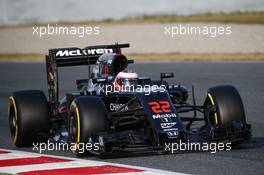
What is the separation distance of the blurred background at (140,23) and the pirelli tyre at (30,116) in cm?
1687

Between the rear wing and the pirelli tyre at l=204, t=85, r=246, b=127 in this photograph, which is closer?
the pirelli tyre at l=204, t=85, r=246, b=127

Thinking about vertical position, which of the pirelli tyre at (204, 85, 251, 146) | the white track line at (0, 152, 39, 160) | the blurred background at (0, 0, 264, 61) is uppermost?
the blurred background at (0, 0, 264, 61)

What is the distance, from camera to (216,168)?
363 inches

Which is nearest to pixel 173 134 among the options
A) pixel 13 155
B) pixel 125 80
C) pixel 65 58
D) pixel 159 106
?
pixel 159 106

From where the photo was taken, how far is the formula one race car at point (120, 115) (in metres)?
10.2

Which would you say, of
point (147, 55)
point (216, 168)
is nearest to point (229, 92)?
point (216, 168)

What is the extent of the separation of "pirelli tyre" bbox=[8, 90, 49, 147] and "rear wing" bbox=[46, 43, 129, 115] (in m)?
0.96

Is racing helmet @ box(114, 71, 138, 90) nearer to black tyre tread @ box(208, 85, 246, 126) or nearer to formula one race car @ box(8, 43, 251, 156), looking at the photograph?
formula one race car @ box(8, 43, 251, 156)

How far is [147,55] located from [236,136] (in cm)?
2024

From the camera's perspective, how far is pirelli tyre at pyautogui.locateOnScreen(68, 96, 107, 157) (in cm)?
1017

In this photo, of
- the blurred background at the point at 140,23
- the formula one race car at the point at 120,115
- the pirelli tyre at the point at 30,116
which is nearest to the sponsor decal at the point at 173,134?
the formula one race car at the point at 120,115

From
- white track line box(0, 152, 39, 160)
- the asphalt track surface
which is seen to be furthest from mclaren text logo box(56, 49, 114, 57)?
white track line box(0, 152, 39, 160)

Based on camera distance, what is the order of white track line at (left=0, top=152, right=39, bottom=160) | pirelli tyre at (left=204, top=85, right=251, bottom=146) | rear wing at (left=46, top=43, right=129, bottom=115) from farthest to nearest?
rear wing at (left=46, top=43, right=129, bottom=115) → white track line at (left=0, top=152, right=39, bottom=160) → pirelli tyre at (left=204, top=85, right=251, bottom=146)

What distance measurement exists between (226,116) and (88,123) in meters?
1.94
